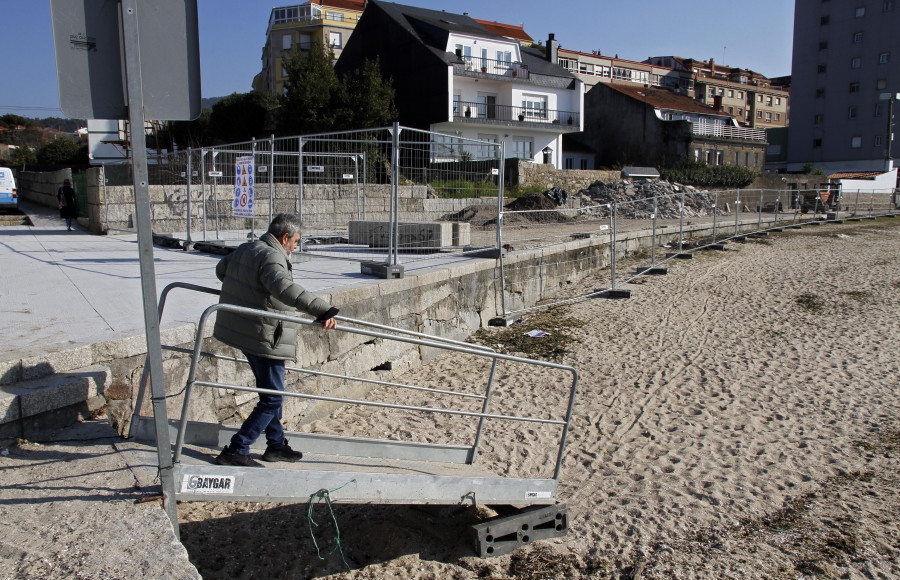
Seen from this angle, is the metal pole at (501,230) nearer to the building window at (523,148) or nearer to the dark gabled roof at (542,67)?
the building window at (523,148)

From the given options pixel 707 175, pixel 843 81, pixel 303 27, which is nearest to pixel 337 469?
pixel 707 175

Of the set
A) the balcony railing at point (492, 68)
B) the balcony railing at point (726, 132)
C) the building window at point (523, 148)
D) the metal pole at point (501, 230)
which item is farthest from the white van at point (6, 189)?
the balcony railing at point (726, 132)

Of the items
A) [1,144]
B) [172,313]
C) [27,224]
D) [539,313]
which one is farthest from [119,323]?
[1,144]

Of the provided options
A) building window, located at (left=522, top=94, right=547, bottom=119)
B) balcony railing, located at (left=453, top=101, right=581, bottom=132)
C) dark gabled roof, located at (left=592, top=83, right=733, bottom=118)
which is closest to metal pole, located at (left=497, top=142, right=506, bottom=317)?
balcony railing, located at (left=453, top=101, right=581, bottom=132)

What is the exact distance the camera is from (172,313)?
17.4 feet

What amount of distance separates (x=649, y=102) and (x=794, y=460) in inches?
1695

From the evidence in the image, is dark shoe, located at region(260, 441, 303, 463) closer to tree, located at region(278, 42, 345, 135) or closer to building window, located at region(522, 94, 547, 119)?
tree, located at region(278, 42, 345, 135)

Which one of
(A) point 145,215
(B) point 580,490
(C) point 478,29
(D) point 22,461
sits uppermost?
(C) point 478,29

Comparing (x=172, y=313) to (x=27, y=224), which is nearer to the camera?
(x=172, y=313)

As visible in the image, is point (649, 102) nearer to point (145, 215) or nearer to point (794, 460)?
point (794, 460)

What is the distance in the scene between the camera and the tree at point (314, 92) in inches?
1144

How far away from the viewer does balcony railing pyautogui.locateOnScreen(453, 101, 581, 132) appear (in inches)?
1480

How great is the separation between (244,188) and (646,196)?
67.8ft

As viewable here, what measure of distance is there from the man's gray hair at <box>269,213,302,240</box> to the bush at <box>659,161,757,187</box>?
114ft
